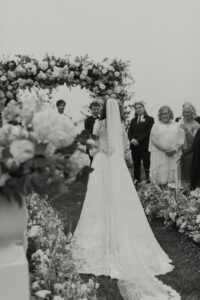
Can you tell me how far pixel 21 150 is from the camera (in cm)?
214

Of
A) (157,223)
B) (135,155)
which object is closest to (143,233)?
(157,223)

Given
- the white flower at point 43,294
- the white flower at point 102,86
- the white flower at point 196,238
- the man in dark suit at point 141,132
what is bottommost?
the white flower at point 196,238

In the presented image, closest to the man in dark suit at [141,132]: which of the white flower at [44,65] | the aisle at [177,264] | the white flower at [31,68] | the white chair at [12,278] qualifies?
the aisle at [177,264]

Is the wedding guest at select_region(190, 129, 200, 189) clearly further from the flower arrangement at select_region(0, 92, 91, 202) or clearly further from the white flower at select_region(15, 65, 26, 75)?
the flower arrangement at select_region(0, 92, 91, 202)

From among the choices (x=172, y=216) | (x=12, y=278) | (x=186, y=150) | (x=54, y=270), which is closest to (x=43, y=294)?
(x=12, y=278)

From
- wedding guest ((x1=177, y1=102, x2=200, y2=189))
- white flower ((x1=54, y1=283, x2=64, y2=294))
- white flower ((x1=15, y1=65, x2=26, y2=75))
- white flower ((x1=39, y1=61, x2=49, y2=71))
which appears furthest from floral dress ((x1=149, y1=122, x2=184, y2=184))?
white flower ((x1=54, y1=283, x2=64, y2=294))

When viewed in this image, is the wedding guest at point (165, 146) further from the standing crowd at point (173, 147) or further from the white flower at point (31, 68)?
the white flower at point (31, 68)

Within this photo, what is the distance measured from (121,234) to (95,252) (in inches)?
15.6

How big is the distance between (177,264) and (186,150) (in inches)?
162

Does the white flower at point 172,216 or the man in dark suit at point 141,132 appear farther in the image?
the man in dark suit at point 141,132

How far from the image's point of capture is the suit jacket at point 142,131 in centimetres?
1087

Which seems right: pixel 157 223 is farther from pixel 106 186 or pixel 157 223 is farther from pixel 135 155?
pixel 135 155

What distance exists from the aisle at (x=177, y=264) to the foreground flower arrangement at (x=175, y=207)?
0.15m

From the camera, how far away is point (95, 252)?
5703mm
